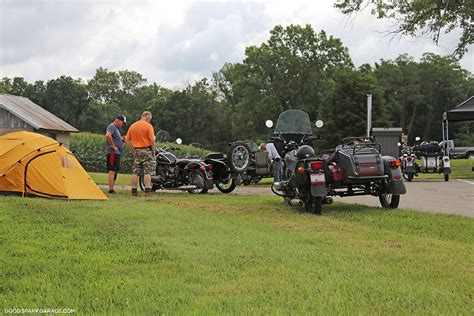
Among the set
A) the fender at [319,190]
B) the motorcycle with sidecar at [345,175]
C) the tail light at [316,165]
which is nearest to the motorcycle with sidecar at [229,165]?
the motorcycle with sidecar at [345,175]

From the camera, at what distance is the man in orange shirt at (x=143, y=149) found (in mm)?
13156

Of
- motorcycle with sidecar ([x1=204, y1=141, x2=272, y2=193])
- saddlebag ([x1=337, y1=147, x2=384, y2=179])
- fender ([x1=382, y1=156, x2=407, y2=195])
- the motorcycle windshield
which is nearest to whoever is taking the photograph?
saddlebag ([x1=337, y1=147, x2=384, y2=179])

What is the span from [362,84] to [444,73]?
1932 cm

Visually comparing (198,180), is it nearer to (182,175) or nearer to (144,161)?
(182,175)

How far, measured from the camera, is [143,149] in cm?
1333

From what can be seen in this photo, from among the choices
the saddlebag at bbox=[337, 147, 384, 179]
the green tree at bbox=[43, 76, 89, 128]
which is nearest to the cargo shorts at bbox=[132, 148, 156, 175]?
the saddlebag at bbox=[337, 147, 384, 179]

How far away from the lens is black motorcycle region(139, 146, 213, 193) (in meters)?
14.6

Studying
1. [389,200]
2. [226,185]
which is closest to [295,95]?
[226,185]

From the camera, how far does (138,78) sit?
10138cm

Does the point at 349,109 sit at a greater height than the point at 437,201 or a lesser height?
greater

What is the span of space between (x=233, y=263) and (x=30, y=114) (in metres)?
31.8

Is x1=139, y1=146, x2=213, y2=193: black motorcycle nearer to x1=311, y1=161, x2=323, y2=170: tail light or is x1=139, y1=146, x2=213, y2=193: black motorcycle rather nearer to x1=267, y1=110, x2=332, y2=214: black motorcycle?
x1=267, y1=110, x2=332, y2=214: black motorcycle

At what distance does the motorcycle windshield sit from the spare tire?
4.54ft

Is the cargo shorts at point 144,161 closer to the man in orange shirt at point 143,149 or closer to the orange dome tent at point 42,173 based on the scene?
the man in orange shirt at point 143,149
